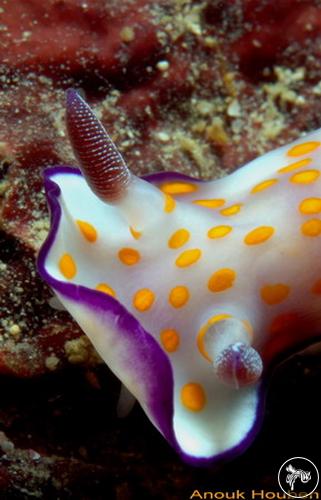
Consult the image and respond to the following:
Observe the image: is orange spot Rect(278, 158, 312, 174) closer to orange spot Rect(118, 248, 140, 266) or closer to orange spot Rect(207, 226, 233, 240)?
orange spot Rect(207, 226, 233, 240)

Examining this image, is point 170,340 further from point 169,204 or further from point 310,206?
point 310,206

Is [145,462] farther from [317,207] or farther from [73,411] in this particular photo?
[317,207]

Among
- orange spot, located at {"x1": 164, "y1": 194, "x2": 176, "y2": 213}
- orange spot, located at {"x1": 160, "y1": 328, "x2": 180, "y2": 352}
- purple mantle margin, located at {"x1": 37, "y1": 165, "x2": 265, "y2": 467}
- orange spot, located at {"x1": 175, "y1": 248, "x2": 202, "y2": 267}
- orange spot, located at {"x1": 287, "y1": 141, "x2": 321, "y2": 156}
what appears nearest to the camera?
purple mantle margin, located at {"x1": 37, "y1": 165, "x2": 265, "y2": 467}

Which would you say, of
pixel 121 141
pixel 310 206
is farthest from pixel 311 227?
pixel 121 141

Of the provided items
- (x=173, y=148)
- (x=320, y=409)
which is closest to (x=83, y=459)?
(x=320, y=409)

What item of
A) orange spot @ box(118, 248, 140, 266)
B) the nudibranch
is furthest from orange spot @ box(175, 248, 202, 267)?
orange spot @ box(118, 248, 140, 266)

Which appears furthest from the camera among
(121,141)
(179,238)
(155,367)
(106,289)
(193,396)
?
(121,141)
